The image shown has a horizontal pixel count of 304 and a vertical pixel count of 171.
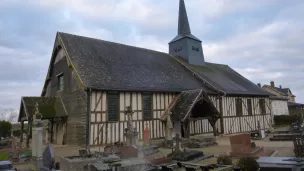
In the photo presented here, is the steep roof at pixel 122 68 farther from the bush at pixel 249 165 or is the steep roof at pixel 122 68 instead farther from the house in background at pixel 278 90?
the house in background at pixel 278 90

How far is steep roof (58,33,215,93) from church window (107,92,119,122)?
518 mm

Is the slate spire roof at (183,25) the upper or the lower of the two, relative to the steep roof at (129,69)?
upper

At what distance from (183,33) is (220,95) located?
9280 mm

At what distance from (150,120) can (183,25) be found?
44.9 feet

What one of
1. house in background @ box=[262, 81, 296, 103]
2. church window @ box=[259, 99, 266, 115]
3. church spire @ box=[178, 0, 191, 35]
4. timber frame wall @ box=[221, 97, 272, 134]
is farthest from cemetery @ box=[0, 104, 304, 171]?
house in background @ box=[262, 81, 296, 103]

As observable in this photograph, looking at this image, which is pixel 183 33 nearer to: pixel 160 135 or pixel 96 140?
pixel 160 135

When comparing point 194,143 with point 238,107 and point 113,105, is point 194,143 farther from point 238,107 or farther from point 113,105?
point 238,107

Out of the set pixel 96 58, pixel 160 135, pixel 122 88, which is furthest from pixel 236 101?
pixel 96 58

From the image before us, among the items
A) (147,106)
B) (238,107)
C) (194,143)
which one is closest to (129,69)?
(147,106)

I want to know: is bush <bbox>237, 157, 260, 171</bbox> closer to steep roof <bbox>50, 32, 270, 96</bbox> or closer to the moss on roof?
steep roof <bbox>50, 32, 270, 96</bbox>

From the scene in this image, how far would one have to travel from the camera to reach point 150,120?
14.0 meters

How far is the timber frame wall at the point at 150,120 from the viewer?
12070 mm

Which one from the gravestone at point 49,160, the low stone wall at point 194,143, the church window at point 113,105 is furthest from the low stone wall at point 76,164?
the low stone wall at point 194,143

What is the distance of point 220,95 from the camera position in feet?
56.5
